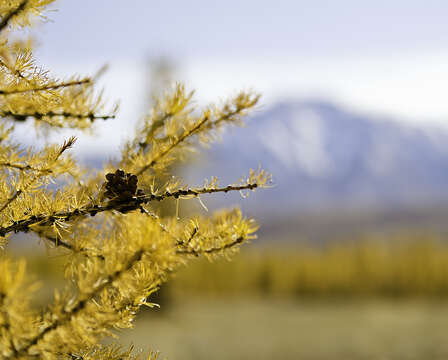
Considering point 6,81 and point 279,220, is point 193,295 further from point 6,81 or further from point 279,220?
point 279,220

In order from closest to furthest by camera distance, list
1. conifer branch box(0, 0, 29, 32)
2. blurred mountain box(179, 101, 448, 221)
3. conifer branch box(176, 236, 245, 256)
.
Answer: conifer branch box(0, 0, 29, 32) → conifer branch box(176, 236, 245, 256) → blurred mountain box(179, 101, 448, 221)

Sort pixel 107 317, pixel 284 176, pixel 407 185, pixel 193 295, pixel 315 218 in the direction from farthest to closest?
pixel 284 176
pixel 407 185
pixel 315 218
pixel 193 295
pixel 107 317

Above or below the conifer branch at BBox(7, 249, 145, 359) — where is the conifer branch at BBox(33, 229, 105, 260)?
above

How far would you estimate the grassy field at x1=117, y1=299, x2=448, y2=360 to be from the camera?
5.32 m

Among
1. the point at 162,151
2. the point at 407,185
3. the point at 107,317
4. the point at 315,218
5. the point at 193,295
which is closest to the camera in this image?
the point at 107,317

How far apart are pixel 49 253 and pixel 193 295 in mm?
7423

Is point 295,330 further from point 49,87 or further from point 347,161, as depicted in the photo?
point 347,161

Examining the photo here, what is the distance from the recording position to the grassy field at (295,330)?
17.5 feet

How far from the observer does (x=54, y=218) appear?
1.00 m

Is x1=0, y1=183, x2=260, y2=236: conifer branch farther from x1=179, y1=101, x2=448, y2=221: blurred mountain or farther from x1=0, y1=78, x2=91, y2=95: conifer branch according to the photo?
x1=179, y1=101, x2=448, y2=221: blurred mountain

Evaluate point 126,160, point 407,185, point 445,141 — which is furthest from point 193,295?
point 445,141

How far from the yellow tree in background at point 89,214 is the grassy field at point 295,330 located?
3.70 metres

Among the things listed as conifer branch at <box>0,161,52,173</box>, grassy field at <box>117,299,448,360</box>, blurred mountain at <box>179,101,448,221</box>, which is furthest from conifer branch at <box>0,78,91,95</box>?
blurred mountain at <box>179,101,448,221</box>

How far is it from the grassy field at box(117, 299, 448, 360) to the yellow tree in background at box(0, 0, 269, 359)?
370 cm
